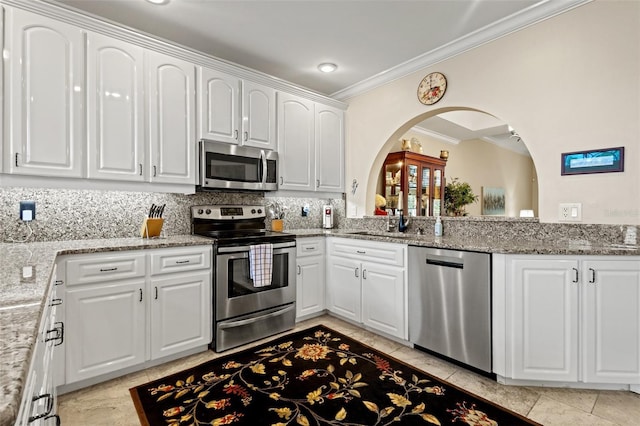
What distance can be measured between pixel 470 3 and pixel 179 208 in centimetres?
294

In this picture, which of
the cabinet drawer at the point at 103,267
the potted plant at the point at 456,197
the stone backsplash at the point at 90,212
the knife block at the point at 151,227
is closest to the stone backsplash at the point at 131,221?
the stone backsplash at the point at 90,212

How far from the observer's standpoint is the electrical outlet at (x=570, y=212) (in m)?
2.25

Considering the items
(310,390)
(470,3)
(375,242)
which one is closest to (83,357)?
(310,390)

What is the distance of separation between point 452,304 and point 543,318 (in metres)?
0.55

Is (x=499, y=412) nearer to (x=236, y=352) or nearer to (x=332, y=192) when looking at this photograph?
(x=236, y=352)

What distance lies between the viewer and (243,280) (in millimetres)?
2744

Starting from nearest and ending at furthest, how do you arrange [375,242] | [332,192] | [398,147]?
1. [375,242]
2. [332,192]
3. [398,147]

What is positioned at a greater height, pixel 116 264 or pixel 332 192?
pixel 332 192

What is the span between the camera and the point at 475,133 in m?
5.96

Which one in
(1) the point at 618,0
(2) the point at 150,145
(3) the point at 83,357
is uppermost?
(1) the point at 618,0

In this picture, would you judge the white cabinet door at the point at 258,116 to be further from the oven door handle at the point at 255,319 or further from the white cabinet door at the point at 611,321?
the white cabinet door at the point at 611,321

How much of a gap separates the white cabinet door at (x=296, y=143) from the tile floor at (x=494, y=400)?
2.02m

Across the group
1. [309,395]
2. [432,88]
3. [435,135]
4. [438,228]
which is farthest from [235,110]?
[435,135]

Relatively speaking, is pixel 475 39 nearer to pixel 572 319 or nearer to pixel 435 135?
pixel 572 319
